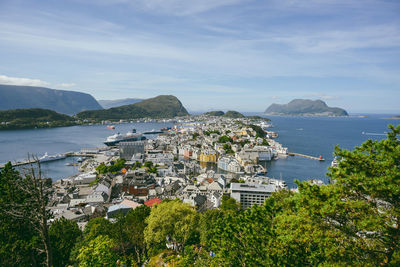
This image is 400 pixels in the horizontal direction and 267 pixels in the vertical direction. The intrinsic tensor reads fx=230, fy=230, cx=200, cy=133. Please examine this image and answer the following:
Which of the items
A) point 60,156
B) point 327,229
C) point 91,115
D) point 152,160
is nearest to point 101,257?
point 327,229

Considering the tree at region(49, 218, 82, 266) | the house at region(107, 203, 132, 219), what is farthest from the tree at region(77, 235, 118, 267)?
the house at region(107, 203, 132, 219)

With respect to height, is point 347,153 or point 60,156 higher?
point 347,153

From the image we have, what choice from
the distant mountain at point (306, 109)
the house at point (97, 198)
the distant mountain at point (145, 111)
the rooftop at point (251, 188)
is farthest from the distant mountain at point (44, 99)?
the distant mountain at point (306, 109)

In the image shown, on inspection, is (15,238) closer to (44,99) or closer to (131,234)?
(131,234)

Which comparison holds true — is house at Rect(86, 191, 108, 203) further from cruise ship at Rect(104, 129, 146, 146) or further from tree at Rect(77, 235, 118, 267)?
cruise ship at Rect(104, 129, 146, 146)

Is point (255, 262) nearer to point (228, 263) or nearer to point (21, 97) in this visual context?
point (228, 263)

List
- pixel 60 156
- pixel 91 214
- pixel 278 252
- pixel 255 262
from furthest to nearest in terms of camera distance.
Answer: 1. pixel 60 156
2. pixel 91 214
3. pixel 255 262
4. pixel 278 252

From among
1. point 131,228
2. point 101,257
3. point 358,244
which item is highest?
point 358,244
